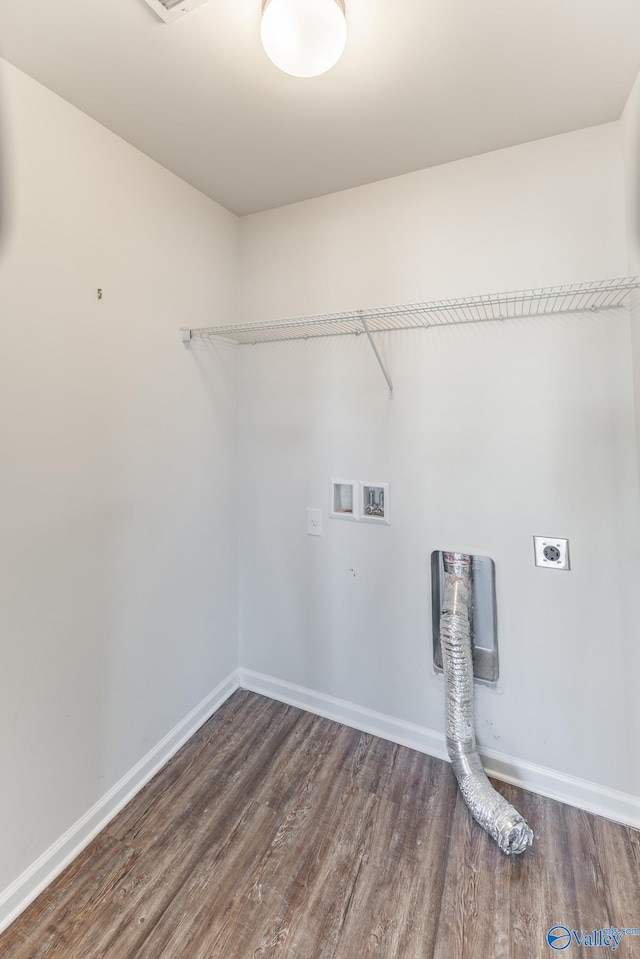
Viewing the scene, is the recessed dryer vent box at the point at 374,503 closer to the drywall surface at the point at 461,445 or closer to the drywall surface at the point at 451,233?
the drywall surface at the point at 461,445

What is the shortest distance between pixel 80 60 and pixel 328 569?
81.4 inches

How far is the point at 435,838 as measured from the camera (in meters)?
1.47

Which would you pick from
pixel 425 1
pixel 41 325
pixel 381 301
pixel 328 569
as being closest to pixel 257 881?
pixel 328 569

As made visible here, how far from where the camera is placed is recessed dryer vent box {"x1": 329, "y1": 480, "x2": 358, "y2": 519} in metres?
1.96

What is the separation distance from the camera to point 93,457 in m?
1.48

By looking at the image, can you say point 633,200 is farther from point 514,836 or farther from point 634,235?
point 514,836

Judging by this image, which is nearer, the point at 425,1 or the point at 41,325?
the point at 425,1

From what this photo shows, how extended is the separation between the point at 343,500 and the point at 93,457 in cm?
111

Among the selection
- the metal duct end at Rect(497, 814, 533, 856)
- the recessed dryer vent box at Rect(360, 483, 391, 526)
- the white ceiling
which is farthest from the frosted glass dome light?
the metal duct end at Rect(497, 814, 533, 856)

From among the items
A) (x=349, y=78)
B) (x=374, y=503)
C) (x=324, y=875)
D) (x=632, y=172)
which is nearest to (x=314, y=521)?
(x=374, y=503)

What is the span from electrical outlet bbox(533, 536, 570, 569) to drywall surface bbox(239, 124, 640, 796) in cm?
3

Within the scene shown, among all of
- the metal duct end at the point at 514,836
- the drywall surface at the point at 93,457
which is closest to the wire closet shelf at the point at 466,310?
the drywall surface at the point at 93,457

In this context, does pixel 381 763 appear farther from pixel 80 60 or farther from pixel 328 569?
pixel 80 60

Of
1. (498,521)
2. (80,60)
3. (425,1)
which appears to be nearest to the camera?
(425,1)
